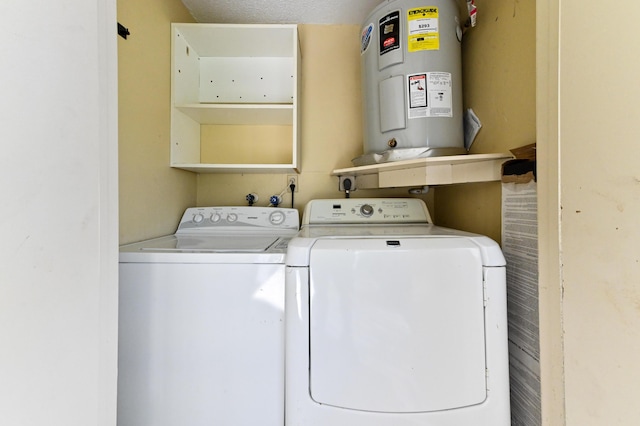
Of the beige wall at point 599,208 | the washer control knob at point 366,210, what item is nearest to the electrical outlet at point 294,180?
the washer control knob at point 366,210

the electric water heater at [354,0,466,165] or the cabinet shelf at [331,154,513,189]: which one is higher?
the electric water heater at [354,0,466,165]

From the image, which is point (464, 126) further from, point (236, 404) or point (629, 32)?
point (236, 404)

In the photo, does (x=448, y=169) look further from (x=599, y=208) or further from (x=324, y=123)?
(x=324, y=123)

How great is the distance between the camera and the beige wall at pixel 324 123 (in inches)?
64.8

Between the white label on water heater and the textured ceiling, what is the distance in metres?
0.74

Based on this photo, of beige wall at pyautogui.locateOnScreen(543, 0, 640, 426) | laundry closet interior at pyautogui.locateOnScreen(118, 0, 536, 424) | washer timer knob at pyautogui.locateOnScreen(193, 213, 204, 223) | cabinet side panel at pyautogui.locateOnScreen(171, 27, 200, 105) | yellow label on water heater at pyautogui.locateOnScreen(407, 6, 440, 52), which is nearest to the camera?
beige wall at pyautogui.locateOnScreen(543, 0, 640, 426)

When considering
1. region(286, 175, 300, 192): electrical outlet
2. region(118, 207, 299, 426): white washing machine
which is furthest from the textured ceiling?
region(118, 207, 299, 426): white washing machine

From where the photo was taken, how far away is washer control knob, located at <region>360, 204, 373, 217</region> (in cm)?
136

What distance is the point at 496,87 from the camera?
3.25 ft

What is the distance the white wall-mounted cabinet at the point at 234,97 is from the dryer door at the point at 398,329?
84 centimetres

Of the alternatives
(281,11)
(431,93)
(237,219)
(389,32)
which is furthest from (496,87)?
(237,219)

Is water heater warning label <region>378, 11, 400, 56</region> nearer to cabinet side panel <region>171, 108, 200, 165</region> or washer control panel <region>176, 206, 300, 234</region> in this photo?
washer control panel <region>176, 206, 300, 234</region>

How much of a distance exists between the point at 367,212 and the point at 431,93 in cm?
61

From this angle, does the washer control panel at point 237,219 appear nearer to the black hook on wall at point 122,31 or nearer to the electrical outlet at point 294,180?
the electrical outlet at point 294,180
